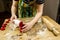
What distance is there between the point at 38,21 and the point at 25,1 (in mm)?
190

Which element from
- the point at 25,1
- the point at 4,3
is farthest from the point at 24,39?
the point at 4,3

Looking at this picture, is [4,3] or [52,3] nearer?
[52,3]

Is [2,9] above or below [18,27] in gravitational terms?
below

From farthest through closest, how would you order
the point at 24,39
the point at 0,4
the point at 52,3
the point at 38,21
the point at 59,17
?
the point at 0,4 → the point at 59,17 → the point at 52,3 → the point at 38,21 → the point at 24,39

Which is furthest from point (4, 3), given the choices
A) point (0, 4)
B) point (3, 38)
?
point (3, 38)

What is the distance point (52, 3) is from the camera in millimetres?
1358

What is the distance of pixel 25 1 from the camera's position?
1019mm

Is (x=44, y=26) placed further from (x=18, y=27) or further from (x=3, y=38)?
(x=3, y=38)

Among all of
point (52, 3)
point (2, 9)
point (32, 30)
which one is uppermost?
point (52, 3)

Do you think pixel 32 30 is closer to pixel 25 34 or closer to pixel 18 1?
pixel 25 34

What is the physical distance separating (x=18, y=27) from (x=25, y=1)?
22cm

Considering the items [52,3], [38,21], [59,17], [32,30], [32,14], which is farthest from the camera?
[59,17]

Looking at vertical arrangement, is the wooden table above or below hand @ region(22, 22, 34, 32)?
below

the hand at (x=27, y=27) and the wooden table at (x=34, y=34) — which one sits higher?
the hand at (x=27, y=27)
